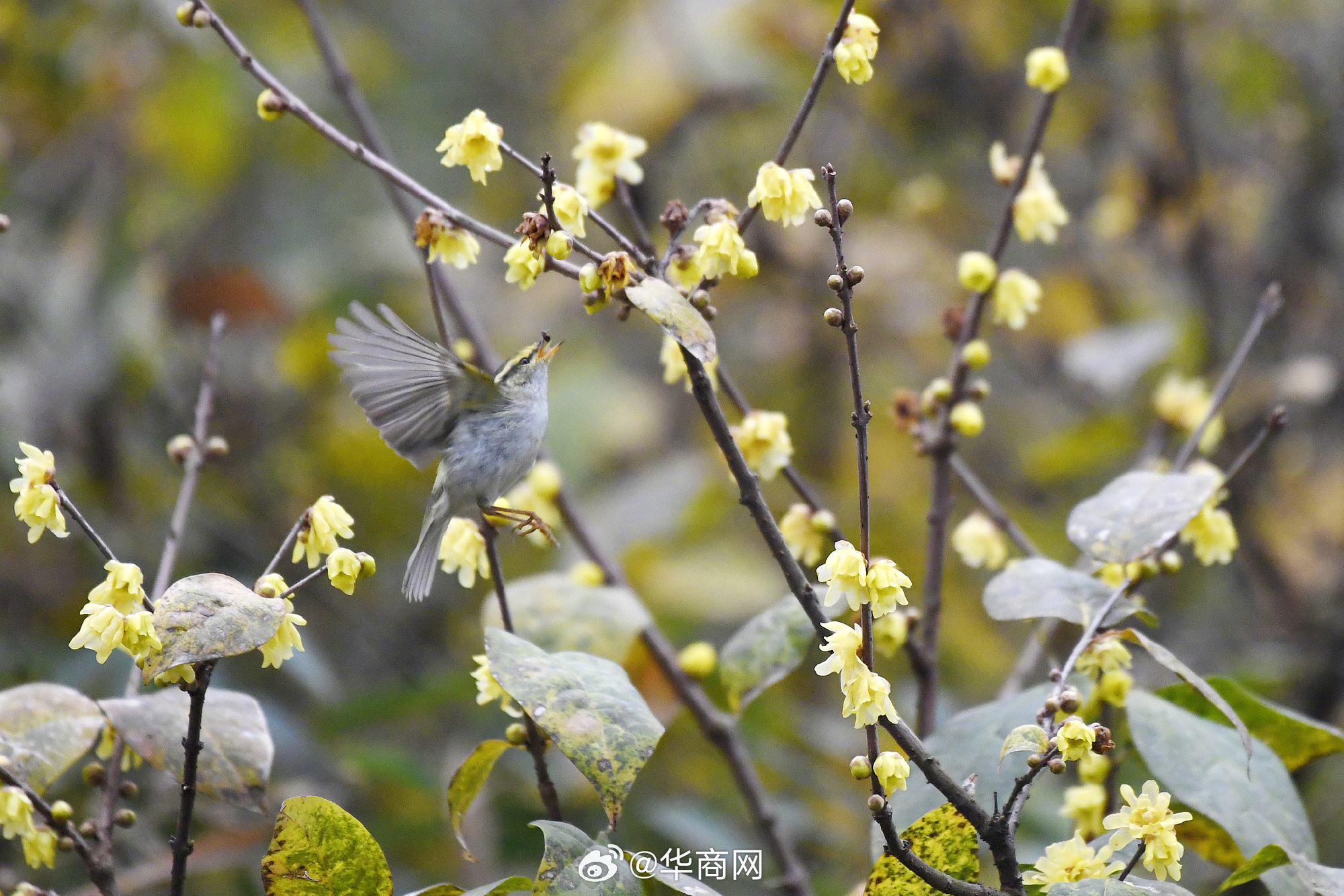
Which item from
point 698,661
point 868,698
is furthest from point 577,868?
point 698,661

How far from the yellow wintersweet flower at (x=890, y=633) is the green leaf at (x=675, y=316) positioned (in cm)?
57

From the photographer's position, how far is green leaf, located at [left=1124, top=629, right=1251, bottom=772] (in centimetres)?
115

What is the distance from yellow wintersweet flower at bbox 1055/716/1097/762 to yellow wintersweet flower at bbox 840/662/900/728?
16 centimetres

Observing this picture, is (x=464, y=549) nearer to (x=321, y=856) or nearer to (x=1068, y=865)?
(x=321, y=856)

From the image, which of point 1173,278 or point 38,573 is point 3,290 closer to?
point 38,573

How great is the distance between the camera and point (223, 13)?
15.1 ft

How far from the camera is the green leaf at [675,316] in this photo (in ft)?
3.65

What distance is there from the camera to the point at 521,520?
1.71m

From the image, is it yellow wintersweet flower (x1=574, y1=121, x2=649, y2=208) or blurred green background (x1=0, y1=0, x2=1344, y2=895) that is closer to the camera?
yellow wintersweet flower (x1=574, y1=121, x2=649, y2=208)

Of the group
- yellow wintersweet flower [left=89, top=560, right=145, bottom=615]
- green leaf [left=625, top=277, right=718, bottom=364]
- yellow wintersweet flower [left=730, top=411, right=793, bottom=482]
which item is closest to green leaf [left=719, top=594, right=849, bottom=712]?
yellow wintersweet flower [left=730, top=411, right=793, bottom=482]

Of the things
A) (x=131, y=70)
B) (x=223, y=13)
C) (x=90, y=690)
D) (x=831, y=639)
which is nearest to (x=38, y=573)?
(x=90, y=690)

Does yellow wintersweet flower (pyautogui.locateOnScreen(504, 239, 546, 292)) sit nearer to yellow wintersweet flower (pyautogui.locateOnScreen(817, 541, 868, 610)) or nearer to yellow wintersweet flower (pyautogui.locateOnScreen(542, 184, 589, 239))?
yellow wintersweet flower (pyautogui.locateOnScreen(542, 184, 589, 239))

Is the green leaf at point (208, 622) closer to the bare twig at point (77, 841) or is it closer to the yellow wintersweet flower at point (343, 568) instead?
the yellow wintersweet flower at point (343, 568)

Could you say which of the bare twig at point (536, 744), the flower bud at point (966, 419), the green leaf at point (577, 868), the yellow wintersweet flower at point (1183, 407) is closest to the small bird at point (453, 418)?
the bare twig at point (536, 744)
